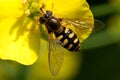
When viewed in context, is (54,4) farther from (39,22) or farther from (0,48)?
(0,48)

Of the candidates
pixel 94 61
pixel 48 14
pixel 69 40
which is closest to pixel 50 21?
pixel 48 14

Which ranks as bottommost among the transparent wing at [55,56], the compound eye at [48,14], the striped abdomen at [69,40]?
the transparent wing at [55,56]

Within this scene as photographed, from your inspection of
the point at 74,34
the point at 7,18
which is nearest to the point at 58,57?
the point at 74,34

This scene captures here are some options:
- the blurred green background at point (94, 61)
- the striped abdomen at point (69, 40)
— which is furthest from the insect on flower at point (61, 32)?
the blurred green background at point (94, 61)

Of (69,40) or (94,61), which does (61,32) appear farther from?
(94,61)

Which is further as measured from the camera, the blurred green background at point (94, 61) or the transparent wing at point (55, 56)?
the blurred green background at point (94, 61)

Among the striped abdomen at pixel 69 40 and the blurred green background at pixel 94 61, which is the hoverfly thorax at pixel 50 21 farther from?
the blurred green background at pixel 94 61

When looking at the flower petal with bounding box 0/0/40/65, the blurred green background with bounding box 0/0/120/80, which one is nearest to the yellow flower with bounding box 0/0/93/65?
the flower petal with bounding box 0/0/40/65

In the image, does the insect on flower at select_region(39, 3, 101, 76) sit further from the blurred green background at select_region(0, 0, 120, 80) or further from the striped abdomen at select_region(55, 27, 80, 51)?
the blurred green background at select_region(0, 0, 120, 80)
